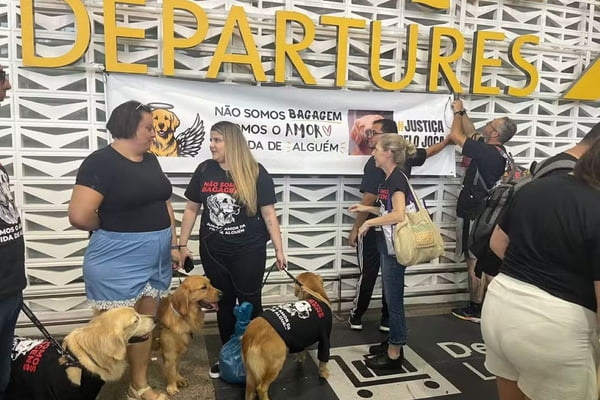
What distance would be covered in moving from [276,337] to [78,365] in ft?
3.03

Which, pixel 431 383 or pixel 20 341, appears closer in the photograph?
pixel 20 341

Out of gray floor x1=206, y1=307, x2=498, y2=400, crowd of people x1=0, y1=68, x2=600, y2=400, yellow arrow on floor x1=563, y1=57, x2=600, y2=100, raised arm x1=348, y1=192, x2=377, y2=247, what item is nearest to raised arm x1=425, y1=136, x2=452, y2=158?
crowd of people x1=0, y1=68, x2=600, y2=400

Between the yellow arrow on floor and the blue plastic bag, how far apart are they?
332cm

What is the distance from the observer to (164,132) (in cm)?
308

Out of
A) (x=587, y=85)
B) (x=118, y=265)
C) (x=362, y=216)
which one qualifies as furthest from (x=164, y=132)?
(x=587, y=85)

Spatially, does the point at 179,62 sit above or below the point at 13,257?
above

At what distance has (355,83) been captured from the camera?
3492mm

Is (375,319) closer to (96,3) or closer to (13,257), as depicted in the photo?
(13,257)

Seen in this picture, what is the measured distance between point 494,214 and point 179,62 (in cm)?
233

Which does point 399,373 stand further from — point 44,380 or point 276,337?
point 44,380

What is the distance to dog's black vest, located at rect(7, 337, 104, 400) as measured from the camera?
5.74 ft

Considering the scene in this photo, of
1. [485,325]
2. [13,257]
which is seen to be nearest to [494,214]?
[485,325]

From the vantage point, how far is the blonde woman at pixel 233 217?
253 cm

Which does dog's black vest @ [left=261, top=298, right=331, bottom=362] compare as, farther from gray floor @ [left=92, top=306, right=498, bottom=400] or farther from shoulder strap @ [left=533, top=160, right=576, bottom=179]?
shoulder strap @ [left=533, top=160, right=576, bottom=179]
